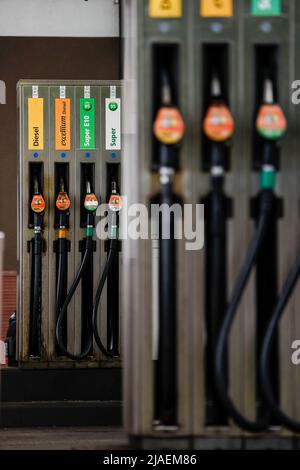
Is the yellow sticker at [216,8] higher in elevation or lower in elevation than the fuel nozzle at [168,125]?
higher

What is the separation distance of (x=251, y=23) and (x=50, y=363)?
3.78 metres

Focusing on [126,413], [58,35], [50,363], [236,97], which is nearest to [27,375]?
[50,363]

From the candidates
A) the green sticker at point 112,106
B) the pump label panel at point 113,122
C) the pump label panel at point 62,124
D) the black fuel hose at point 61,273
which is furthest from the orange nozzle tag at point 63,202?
the green sticker at point 112,106

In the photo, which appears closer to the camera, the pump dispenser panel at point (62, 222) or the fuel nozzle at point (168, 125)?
the fuel nozzle at point (168, 125)

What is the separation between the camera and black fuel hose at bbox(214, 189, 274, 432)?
3.39 meters

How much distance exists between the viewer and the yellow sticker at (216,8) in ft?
11.8

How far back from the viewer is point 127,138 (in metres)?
3.73

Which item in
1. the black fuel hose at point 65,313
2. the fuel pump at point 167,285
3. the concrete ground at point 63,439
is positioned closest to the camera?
the fuel pump at point 167,285

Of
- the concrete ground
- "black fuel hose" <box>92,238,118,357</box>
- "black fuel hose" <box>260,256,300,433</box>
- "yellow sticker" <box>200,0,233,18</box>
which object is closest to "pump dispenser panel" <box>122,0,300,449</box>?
"yellow sticker" <box>200,0,233,18</box>

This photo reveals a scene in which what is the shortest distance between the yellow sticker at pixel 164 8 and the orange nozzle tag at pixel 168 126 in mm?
371

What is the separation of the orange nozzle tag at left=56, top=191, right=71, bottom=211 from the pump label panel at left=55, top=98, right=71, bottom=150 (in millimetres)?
335

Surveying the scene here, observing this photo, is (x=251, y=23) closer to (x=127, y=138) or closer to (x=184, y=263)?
(x=127, y=138)

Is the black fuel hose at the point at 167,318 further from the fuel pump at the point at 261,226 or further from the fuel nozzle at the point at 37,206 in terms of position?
the fuel nozzle at the point at 37,206

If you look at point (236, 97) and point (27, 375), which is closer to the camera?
point (236, 97)
